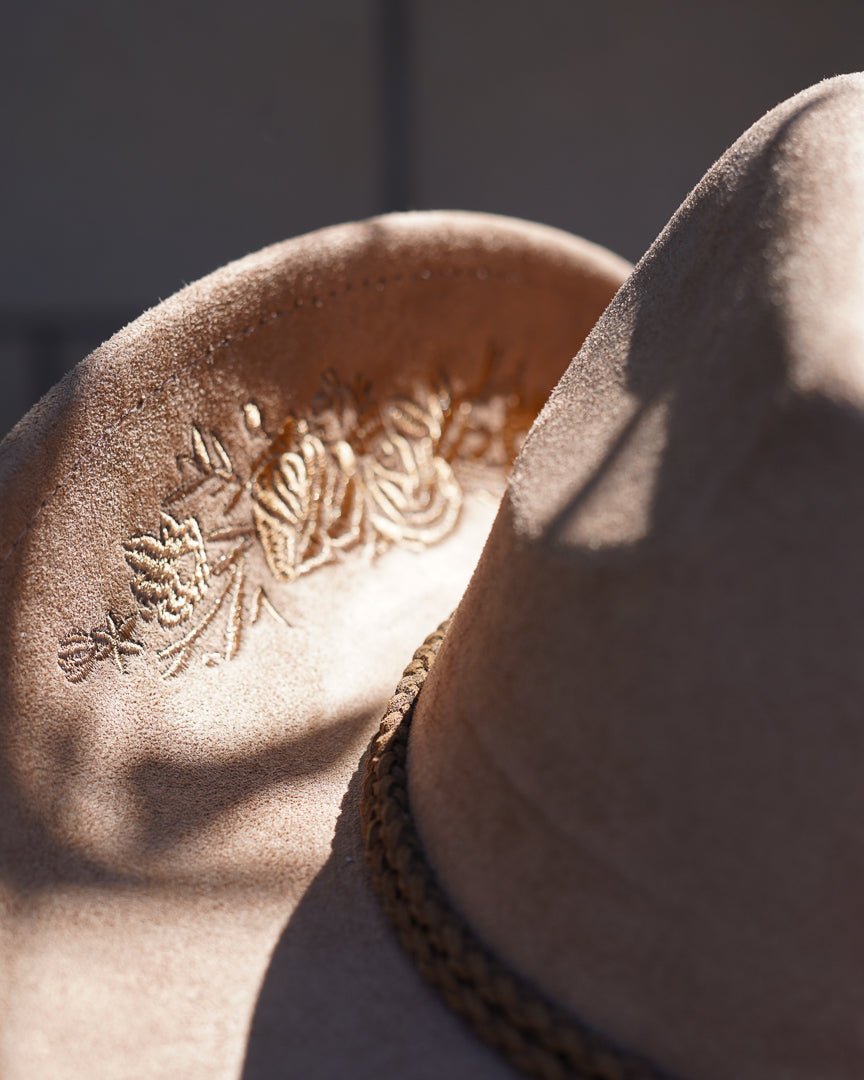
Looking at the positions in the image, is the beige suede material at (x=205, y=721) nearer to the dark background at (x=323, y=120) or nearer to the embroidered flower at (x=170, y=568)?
the embroidered flower at (x=170, y=568)

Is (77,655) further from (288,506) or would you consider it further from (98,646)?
(288,506)

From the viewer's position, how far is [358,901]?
20.6 inches

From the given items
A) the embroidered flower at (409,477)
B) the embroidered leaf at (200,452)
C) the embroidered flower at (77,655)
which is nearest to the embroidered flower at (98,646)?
the embroidered flower at (77,655)

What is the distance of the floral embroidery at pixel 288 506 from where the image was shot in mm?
629

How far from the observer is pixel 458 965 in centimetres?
46

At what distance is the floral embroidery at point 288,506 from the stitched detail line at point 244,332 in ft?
0.16

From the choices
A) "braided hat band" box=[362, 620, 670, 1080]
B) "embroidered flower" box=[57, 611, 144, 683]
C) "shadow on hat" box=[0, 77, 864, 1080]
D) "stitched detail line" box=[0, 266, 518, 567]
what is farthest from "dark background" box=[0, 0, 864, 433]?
"braided hat band" box=[362, 620, 670, 1080]

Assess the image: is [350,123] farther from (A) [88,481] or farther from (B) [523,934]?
(B) [523,934]

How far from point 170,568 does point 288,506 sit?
12 cm

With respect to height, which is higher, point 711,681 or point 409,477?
point 711,681

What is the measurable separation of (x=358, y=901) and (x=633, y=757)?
20 cm

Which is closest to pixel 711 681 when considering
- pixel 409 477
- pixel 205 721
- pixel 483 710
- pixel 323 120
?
pixel 483 710

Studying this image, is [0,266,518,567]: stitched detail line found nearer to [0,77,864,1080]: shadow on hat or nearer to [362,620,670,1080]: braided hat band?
[0,77,864,1080]: shadow on hat

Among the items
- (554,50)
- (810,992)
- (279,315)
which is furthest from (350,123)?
(810,992)
